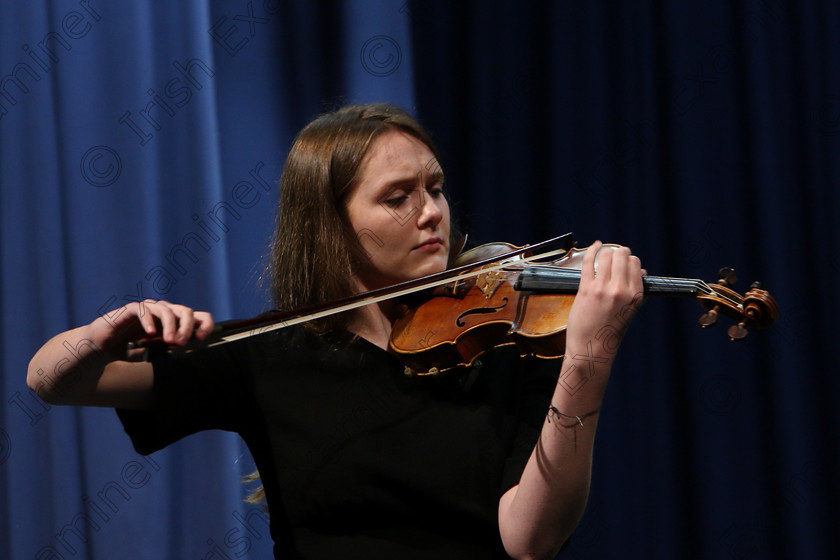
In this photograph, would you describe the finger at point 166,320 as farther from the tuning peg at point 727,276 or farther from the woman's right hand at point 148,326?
the tuning peg at point 727,276

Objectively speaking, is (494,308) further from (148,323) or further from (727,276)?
(148,323)

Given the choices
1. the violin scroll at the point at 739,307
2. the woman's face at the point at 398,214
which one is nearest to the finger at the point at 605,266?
the violin scroll at the point at 739,307

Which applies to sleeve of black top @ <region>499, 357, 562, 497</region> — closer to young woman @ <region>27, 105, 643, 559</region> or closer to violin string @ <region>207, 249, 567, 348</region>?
young woman @ <region>27, 105, 643, 559</region>

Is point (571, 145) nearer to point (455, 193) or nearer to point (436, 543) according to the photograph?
point (455, 193)

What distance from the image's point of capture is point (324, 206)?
3.42 feet

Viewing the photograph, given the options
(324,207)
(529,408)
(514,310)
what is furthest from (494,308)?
(324,207)

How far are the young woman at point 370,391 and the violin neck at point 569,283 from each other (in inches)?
2.4

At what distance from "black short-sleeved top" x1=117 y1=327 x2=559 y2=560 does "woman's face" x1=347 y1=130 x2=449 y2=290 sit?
0.12 metres

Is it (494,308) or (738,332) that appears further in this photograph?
(494,308)

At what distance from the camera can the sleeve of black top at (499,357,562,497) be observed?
36.7 inches

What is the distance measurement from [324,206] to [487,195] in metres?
0.73

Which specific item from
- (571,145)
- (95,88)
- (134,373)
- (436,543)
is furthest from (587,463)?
(95,88)

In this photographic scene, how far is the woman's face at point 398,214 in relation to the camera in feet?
3.28

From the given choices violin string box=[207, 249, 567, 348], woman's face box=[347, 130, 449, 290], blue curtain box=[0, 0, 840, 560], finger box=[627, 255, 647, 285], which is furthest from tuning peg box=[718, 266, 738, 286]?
blue curtain box=[0, 0, 840, 560]
